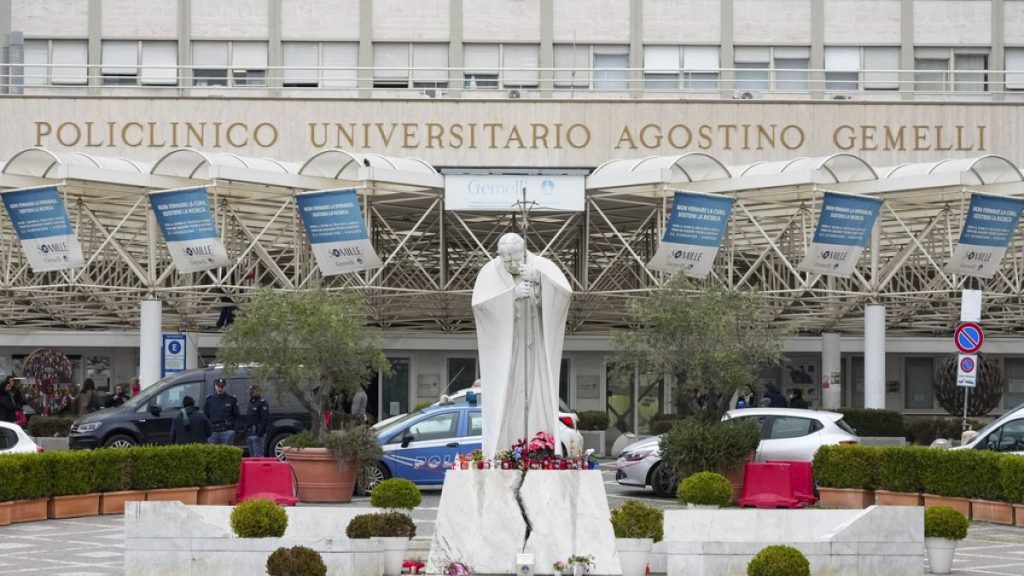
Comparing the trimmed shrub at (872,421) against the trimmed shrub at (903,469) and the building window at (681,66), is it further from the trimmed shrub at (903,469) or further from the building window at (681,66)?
the building window at (681,66)

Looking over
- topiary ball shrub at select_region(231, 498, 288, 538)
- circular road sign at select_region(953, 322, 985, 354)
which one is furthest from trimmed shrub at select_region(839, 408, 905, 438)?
topiary ball shrub at select_region(231, 498, 288, 538)

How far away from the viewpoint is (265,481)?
2339 centimetres

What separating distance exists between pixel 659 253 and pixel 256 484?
35.0 feet

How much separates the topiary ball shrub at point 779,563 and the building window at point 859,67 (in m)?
35.7

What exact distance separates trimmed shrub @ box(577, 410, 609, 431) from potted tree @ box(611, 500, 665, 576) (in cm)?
2020

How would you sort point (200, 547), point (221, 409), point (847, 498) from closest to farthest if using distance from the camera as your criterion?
point (200, 547) → point (847, 498) → point (221, 409)

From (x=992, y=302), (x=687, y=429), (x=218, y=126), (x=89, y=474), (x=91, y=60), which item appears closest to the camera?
(x=89, y=474)

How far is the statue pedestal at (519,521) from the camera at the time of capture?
13.6 m

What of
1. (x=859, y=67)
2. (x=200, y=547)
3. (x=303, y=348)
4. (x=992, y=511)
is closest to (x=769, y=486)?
(x=992, y=511)

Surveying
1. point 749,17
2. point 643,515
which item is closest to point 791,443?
point 643,515

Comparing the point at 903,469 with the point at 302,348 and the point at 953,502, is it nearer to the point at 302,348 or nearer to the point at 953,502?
the point at 953,502

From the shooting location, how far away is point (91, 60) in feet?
155

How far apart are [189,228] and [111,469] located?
8610 mm

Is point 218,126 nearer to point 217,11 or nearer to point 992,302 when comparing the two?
point 217,11
